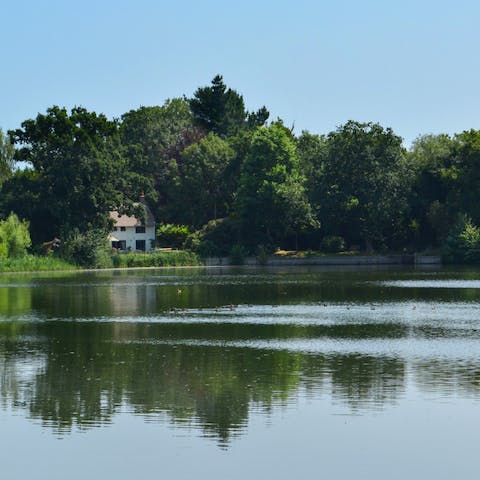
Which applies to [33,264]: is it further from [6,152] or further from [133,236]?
[6,152]

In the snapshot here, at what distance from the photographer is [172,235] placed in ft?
525

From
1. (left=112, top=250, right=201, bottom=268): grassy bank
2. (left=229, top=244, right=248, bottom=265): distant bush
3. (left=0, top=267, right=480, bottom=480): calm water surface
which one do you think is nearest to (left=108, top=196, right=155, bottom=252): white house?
(left=112, top=250, right=201, bottom=268): grassy bank

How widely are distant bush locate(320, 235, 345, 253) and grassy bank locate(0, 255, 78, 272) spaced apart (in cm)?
3531

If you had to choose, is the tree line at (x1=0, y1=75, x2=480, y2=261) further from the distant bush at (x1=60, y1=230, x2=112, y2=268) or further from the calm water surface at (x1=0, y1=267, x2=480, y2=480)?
the calm water surface at (x1=0, y1=267, x2=480, y2=480)

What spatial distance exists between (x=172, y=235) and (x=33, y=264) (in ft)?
127

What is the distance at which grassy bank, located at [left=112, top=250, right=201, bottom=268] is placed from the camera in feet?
452

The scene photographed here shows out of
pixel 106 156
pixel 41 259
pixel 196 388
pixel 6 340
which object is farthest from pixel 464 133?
pixel 196 388

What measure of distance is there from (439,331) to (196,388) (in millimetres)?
20973

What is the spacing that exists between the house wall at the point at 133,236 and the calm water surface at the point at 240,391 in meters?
98.1

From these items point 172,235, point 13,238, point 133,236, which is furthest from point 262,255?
point 13,238

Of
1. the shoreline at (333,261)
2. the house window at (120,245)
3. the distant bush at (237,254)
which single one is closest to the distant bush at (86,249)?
the shoreline at (333,261)

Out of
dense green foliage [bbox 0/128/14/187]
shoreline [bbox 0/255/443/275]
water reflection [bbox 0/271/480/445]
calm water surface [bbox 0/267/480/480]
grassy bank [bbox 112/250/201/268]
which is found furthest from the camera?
dense green foliage [bbox 0/128/14/187]

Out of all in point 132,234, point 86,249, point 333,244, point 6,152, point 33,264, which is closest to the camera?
point 33,264

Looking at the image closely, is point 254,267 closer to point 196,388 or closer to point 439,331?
point 439,331
